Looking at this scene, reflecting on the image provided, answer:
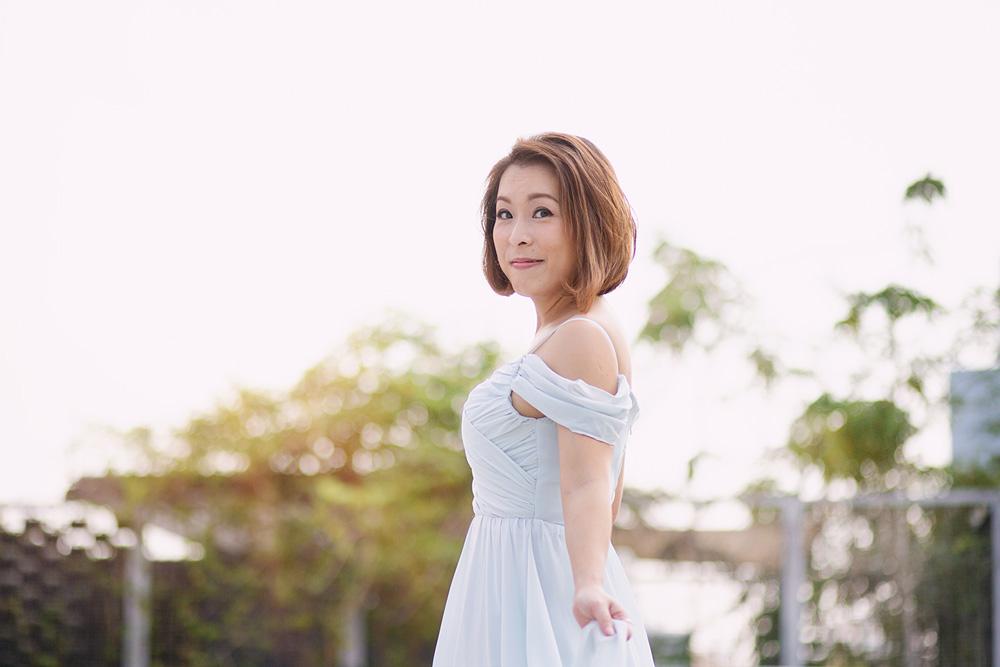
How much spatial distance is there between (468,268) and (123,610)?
2879 mm

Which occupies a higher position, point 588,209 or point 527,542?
point 588,209

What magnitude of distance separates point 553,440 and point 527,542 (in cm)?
14

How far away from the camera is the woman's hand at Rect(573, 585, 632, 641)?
55.6 inches

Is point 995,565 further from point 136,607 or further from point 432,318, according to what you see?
point 136,607

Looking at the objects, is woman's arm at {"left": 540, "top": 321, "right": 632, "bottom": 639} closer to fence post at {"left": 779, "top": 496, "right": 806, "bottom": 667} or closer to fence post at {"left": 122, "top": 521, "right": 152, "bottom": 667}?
fence post at {"left": 779, "top": 496, "right": 806, "bottom": 667}

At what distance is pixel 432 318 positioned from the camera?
282 inches

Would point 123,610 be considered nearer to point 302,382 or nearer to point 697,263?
point 302,382

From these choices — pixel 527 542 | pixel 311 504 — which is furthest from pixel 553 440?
pixel 311 504

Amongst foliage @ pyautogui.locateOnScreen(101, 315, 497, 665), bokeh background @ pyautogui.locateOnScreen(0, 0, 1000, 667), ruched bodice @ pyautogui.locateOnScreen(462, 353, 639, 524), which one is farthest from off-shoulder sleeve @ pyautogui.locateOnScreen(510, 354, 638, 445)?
foliage @ pyautogui.locateOnScreen(101, 315, 497, 665)

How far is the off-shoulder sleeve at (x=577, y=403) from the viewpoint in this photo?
146 cm

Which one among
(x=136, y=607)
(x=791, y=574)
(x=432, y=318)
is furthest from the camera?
(x=432, y=318)

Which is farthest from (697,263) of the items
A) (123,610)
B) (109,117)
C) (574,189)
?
(574,189)

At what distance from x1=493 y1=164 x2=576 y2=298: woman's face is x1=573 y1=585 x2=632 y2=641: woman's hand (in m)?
0.41

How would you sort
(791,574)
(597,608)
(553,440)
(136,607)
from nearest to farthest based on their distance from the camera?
(597,608) < (553,440) < (791,574) < (136,607)
